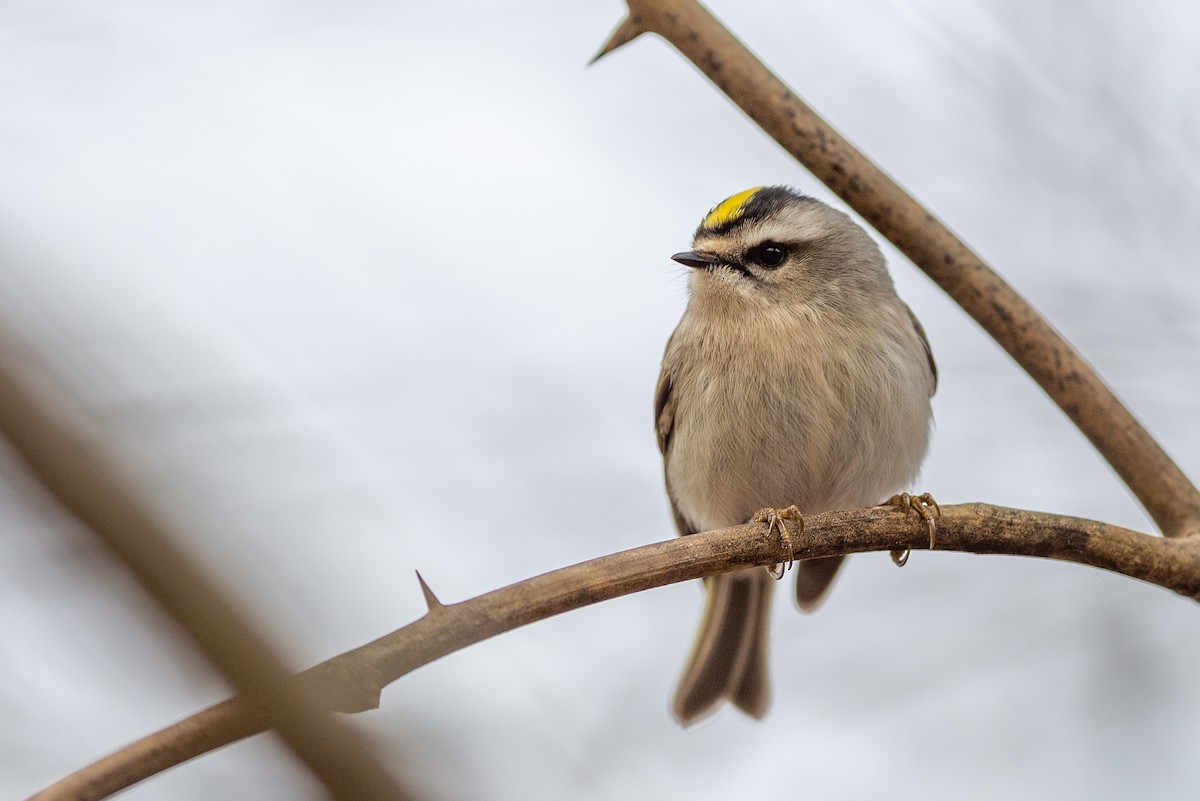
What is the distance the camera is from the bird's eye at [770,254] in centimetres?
250

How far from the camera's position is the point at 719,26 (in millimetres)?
2238

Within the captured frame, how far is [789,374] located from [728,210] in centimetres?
50

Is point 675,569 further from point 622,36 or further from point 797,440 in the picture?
point 622,36

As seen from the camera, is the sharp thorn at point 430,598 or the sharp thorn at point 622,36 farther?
the sharp thorn at point 622,36

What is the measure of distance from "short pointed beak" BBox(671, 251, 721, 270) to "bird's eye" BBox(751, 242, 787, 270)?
0.09 m

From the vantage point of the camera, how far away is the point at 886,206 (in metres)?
2.20

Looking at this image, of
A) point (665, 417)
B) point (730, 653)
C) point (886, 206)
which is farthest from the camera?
point (730, 653)

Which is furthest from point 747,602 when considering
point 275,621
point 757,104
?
point 275,621

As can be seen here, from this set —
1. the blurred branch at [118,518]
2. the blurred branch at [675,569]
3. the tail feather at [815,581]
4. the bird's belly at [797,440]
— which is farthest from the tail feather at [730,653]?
the blurred branch at [118,518]

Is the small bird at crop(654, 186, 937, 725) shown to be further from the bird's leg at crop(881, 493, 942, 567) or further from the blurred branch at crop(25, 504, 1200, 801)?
the blurred branch at crop(25, 504, 1200, 801)

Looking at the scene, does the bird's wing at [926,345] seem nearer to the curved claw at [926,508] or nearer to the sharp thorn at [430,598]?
the curved claw at [926,508]

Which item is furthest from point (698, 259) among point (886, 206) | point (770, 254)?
point (886, 206)

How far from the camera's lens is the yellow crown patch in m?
2.59

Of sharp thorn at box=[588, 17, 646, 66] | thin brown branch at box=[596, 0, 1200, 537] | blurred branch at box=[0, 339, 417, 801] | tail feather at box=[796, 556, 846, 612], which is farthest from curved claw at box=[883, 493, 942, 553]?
blurred branch at box=[0, 339, 417, 801]
